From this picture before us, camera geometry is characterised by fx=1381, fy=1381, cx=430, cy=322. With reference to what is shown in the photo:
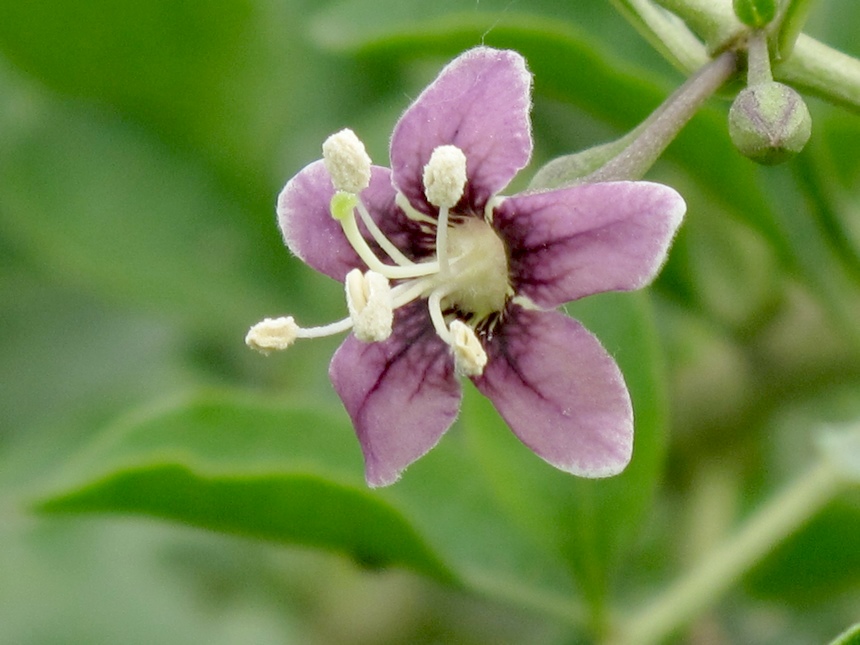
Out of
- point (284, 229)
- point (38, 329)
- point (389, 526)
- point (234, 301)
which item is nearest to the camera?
point (284, 229)

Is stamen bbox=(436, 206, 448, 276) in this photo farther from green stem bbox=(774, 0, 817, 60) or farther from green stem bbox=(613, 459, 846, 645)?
green stem bbox=(613, 459, 846, 645)

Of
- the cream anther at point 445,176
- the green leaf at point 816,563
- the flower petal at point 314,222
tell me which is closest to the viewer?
the cream anther at point 445,176

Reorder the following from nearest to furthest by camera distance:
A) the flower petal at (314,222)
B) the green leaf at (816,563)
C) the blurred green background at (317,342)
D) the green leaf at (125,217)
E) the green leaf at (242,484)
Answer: the flower petal at (314,222) → the green leaf at (242,484) → the blurred green background at (317,342) → the green leaf at (816,563) → the green leaf at (125,217)

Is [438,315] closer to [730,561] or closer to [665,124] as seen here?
[665,124]

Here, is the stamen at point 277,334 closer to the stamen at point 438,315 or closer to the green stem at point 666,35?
the stamen at point 438,315

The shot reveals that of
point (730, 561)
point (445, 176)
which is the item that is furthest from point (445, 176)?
point (730, 561)

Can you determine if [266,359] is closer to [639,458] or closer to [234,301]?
[234,301]

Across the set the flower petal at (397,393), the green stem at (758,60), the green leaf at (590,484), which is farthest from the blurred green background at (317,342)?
the green stem at (758,60)

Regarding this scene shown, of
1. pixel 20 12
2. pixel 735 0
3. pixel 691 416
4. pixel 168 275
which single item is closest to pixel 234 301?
pixel 168 275
